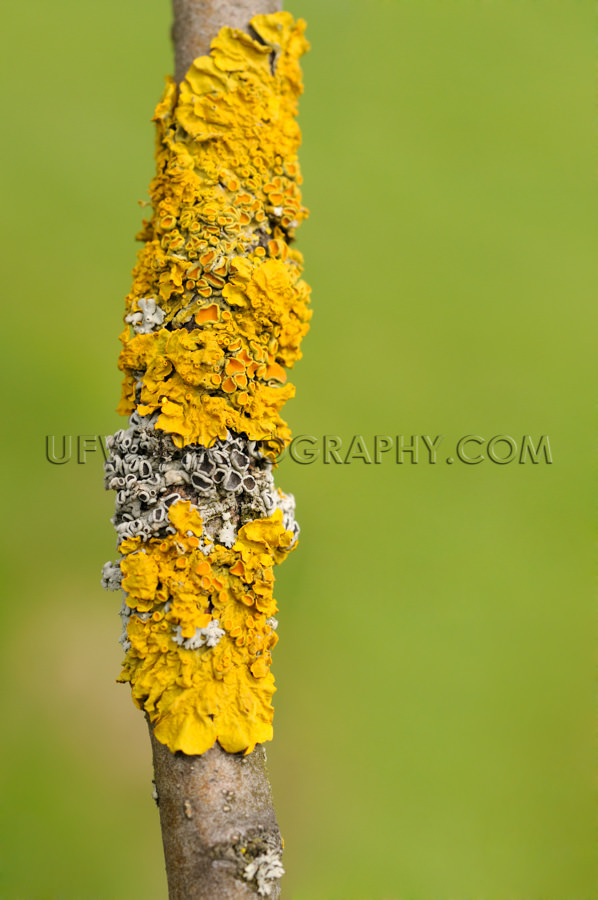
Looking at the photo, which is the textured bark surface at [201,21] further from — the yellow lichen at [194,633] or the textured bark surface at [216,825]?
the textured bark surface at [216,825]

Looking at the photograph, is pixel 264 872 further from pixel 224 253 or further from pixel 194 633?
pixel 224 253

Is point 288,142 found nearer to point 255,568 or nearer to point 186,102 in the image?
point 186,102

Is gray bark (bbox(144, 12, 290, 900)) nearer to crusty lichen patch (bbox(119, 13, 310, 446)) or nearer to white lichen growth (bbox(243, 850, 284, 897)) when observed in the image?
→ white lichen growth (bbox(243, 850, 284, 897))

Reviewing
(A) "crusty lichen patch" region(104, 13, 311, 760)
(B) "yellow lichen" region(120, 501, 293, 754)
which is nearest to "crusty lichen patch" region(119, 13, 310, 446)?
(A) "crusty lichen patch" region(104, 13, 311, 760)

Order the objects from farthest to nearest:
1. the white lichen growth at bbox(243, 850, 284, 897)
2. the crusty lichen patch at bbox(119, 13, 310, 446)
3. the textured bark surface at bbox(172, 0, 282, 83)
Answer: the textured bark surface at bbox(172, 0, 282, 83)
the crusty lichen patch at bbox(119, 13, 310, 446)
the white lichen growth at bbox(243, 850, 284, 897)

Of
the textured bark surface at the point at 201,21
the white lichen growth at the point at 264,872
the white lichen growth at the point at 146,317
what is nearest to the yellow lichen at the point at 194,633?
the white lichen growth at the point at 264,872

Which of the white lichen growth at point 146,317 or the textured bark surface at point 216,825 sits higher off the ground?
the white lichen growth at point 146,317
